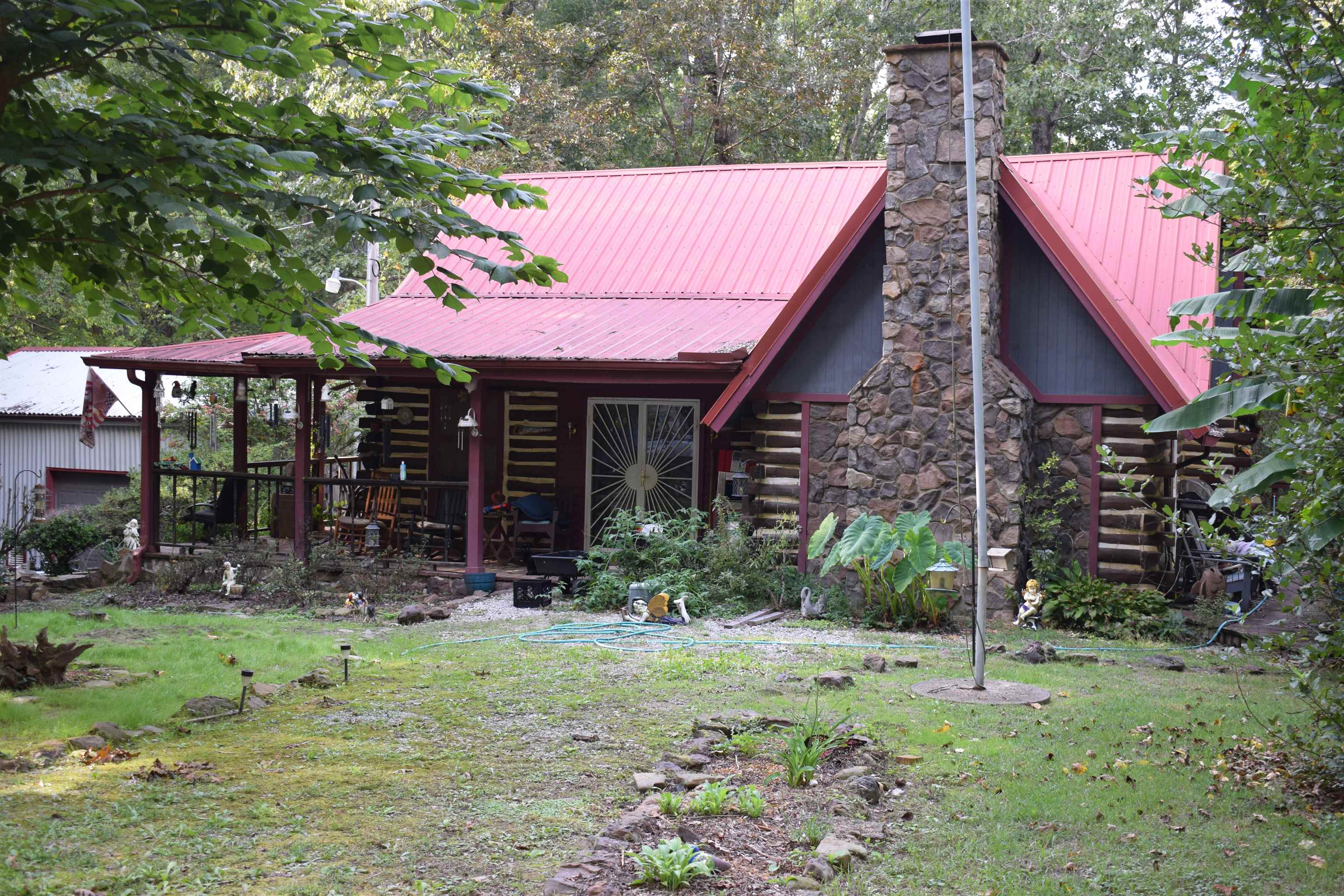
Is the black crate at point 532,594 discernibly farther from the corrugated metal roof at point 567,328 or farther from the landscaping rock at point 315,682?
the landscaping rock at point 315,682

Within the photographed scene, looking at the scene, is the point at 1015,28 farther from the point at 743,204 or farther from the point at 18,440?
the point at 18,440

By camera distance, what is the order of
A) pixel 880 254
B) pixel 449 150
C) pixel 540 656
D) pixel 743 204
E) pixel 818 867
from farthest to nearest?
pixel 743 204, pixel 880 254, pixel 540 656, pixel 449 150, pixel 818 867

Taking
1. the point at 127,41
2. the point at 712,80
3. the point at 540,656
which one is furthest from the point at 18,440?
the point at 127,41

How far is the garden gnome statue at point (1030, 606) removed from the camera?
11.6 m

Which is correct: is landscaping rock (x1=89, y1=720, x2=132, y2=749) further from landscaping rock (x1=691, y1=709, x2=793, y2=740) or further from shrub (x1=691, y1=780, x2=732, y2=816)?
shrub (x1=691, y1=780, x2=732, y2=816)

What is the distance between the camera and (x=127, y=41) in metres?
6.38

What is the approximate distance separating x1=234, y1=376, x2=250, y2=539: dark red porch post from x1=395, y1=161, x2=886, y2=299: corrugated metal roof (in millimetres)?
3191

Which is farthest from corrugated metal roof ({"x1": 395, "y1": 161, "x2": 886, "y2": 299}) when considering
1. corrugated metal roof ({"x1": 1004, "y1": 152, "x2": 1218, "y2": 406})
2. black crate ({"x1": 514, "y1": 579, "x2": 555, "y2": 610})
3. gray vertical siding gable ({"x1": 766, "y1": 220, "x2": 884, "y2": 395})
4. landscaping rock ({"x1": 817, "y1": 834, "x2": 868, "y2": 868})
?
landscaping rock ({"x1": 817, "y1": 834, "x2": 868, "y2": 868})

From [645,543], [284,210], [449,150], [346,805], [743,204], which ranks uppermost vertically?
[743,204]

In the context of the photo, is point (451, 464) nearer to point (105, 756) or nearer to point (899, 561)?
point (899, 561)

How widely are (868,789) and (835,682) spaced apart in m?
2.83

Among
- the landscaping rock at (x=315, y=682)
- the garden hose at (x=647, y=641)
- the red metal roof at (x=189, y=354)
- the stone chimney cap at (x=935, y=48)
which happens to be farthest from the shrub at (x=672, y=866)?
the red metal roof at (x=189, y=354)

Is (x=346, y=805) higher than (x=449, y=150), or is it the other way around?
(x=449, y=150)

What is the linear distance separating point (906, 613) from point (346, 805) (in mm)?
7458
